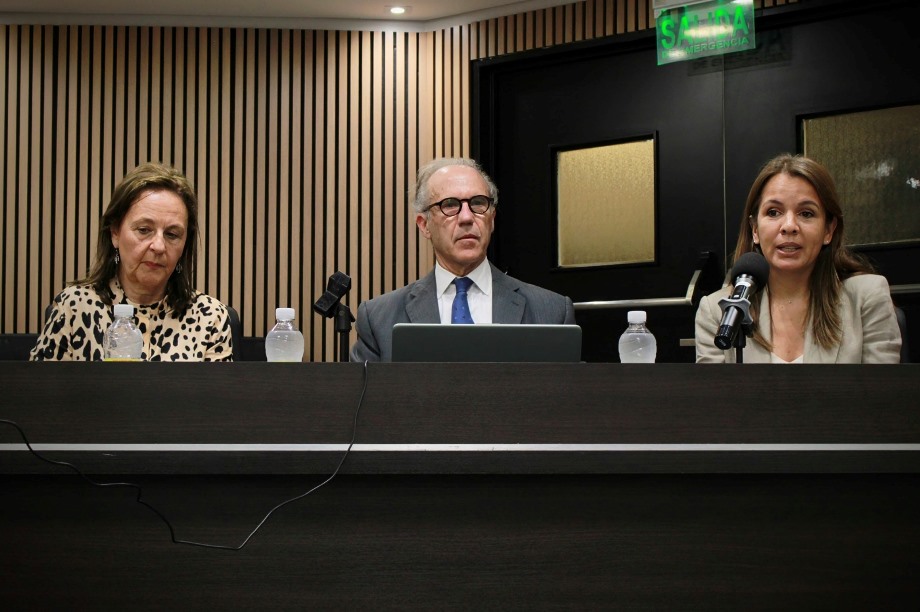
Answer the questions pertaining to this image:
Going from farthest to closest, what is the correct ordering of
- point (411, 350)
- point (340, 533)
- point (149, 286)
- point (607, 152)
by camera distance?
point (607, 152) < point (149, 286) < point (411, 350) < point (340, 533)

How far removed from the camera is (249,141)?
5.43 meters

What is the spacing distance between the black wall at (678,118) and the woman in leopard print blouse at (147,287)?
2.48 metres

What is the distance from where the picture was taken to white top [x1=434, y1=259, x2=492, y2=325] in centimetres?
345

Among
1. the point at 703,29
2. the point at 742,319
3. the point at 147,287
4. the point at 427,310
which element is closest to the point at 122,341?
the point at 147,287

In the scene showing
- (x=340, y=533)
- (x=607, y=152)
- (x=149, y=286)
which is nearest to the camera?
(x=340, y=533)

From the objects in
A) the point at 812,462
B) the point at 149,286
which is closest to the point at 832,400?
the point at 812,462

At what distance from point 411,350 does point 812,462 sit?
873 millimetres

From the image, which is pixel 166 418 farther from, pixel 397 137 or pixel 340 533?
pixel 397 137

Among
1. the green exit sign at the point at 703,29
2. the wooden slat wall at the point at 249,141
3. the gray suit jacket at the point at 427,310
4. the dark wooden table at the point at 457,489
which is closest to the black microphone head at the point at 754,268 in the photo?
the dark wooden table at the point at 457,489

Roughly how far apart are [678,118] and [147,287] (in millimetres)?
2970

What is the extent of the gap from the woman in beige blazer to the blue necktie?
0.78 m

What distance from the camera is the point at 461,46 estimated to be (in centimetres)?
541

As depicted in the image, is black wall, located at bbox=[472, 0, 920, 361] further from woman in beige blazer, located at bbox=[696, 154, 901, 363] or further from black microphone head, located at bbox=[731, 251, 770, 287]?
black microphone head, located at bbox=[731, 251, 770, 287]

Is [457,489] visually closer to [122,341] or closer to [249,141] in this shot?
[122,341]
